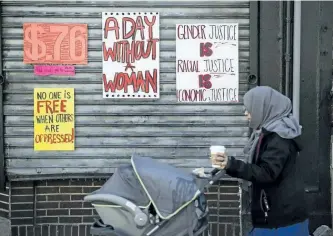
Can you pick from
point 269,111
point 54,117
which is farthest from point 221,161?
point 54,117

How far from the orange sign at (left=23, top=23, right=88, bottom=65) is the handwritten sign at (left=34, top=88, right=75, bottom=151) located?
31cm

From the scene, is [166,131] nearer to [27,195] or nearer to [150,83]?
[150,83]

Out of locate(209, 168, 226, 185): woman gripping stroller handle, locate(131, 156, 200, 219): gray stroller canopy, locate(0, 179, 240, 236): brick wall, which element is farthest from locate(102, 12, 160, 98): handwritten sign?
locate(131, 156, 200, 219): gray stroller canopy

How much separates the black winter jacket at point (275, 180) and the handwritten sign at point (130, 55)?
2.22m

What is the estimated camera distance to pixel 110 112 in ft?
20.0

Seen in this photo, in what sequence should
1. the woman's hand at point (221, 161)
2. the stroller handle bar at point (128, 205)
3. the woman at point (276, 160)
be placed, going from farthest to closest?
the woman at point (276, 160), the woman's hand at point (221, 161), the stroller handle bar at point (128, 205)

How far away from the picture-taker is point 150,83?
607 cm

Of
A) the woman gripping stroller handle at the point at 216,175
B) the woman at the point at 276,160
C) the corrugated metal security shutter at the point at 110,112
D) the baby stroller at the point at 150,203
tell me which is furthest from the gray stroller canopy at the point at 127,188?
the corrugated metal security shutter at the point at 110,112

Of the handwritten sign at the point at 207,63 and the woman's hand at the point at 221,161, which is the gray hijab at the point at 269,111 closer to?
the woman's hand at the point at 221,161

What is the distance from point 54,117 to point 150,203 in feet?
8.36

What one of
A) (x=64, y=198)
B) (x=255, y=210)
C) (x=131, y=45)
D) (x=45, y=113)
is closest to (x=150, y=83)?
(x=131, y=45)

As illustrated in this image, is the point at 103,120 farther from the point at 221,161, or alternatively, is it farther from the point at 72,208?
the point at 221,161

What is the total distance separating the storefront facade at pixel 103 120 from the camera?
6.04 m

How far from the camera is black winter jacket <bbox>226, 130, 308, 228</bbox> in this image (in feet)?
12.9
